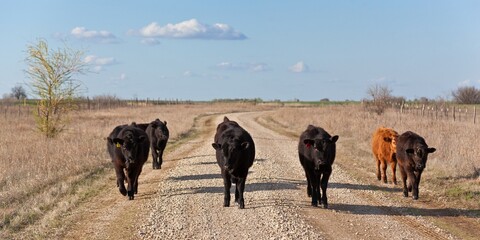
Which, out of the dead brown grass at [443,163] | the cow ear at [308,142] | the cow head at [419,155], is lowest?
the dead brown grass at [443,163]

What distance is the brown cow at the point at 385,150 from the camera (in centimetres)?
1605

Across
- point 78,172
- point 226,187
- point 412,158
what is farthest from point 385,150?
point 78,172

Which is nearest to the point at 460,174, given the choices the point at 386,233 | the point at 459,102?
the point at 386,233

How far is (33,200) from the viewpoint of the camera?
44.1 ft

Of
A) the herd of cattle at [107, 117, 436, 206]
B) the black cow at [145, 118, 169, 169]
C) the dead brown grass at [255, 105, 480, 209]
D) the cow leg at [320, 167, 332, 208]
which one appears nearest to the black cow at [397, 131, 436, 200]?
the herd of cattle at [107, 117, 436, 206]

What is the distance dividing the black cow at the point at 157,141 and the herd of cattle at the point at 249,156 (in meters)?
4.44

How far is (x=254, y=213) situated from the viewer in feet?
38.3

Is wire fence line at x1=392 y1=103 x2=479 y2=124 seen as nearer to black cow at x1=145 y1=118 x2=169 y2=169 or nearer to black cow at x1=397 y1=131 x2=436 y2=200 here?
black cow at x1=145 y1=118 x2=169 y2=169

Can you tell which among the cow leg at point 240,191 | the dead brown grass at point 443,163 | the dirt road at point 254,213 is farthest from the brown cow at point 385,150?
the cow leg at point 240,191

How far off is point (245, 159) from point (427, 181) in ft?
22.2

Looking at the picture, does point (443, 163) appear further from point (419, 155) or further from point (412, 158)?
point (419, 155)

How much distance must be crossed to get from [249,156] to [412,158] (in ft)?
14.3

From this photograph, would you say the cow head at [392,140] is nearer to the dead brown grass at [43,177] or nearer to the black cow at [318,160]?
the black cow at [318,160]

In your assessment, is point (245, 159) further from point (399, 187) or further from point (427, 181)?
point (427, 181)
